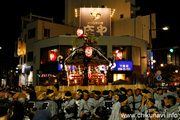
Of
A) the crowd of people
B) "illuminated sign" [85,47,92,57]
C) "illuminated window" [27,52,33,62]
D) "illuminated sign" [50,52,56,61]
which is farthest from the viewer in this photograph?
"illuminated window" [27,52,33,62]

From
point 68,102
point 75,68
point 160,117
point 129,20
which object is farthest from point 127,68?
point 160,117

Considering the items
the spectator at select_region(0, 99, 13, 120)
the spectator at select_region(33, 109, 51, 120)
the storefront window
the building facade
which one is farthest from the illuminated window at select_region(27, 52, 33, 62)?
the spectator at select_region(0, 99, 13, 120)

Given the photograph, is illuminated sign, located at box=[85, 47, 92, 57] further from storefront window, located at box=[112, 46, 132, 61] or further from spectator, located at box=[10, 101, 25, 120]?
spectator, located at box=[10, 101, 25, 120]

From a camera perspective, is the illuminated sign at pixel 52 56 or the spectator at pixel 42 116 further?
the illuminated sign at pixel 52 56

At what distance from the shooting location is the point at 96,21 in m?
39.9

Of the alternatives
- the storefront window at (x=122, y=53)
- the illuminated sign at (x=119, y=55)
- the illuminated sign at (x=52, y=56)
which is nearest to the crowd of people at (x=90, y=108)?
the illuminated sign at (x=52, y=56)

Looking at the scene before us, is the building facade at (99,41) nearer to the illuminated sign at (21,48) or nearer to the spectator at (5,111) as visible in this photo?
the illuminated sign at (21,48)

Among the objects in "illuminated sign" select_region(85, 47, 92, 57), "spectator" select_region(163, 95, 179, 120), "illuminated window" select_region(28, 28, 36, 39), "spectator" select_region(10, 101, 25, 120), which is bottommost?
"spectator" select_region(163, 95, 179, 120)

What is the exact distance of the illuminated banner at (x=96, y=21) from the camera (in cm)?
3969

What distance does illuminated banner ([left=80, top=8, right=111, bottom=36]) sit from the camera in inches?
1563

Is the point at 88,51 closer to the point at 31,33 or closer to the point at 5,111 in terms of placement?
the point at 5,111

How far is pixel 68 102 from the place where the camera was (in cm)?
1012

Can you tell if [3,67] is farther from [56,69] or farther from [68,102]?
[68,102]

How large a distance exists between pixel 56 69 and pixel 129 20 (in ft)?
48.7
